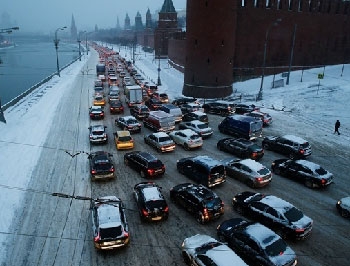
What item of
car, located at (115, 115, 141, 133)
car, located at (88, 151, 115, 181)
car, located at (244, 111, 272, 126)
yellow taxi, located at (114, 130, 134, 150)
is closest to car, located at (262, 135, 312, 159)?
car, located at (244, 111, 272, 126)

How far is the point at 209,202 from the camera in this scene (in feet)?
54.1

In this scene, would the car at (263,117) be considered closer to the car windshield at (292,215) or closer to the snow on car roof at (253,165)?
the snow on car roof at (253,165)

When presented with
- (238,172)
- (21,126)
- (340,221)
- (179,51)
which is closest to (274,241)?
(340,221)

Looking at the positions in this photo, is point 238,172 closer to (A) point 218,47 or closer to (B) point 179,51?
(A) point 218,47

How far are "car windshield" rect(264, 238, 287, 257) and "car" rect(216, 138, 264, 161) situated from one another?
36.3ft

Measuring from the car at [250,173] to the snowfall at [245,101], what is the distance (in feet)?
38.4

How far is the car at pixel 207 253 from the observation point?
1200 centimetres

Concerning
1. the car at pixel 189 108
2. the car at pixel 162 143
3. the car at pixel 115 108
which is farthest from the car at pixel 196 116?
the car at pixel 115 108

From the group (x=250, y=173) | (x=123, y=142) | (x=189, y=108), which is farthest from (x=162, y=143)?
(x=189, y=108)

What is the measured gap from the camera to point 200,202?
1644 cm

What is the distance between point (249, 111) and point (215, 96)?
12822 mm

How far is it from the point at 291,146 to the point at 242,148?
3664 mm

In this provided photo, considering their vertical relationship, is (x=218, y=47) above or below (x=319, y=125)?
above

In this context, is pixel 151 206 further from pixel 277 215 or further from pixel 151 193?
pixel 277 215
